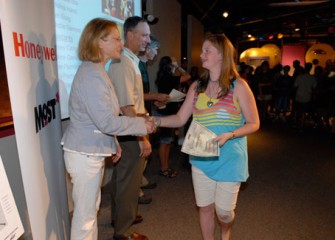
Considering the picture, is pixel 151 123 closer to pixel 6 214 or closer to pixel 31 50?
pixel 31 50

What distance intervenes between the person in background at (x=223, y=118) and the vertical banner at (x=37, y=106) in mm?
867

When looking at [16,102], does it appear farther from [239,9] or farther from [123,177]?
[239,9]

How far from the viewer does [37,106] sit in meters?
1.59

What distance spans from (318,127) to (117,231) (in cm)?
639

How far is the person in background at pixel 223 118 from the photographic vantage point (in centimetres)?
187

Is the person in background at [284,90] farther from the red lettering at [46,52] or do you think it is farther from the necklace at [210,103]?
the red lettering at [46,52]

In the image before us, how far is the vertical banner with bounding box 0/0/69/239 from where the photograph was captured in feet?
4.34

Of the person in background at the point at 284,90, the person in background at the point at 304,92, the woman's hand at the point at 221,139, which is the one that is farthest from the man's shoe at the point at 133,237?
the person in background at the point at 284,90

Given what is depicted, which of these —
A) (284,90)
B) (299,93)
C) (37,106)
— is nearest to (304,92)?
(299,93)

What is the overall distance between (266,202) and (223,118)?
1.80m

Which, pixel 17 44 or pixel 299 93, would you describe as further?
pixel 299 93

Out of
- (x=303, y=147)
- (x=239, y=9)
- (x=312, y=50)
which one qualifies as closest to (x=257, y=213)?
(x=303, y=147)

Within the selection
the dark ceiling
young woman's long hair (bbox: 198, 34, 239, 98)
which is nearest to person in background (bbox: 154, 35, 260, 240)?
young woman's long hair (bbox: 198, 34, 239, 98)

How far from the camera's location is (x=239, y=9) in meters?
11.5
